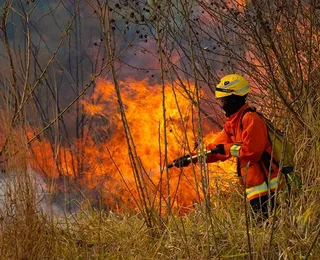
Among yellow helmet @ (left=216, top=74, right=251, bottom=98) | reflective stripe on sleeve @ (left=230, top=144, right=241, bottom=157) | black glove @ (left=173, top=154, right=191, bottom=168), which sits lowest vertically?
black glove @ (left=173, top=154, right=191, bottom=168)

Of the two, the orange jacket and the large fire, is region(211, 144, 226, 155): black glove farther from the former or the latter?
the large fire

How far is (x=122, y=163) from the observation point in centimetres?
1199

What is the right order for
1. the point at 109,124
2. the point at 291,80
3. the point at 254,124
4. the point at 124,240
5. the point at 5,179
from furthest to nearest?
the point at 109,124 → the point at 291,80 → the point at 254,124 → the point at 124,240 → the point at 5,179

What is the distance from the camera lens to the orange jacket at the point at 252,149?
4.51m

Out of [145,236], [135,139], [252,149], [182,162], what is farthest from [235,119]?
[135,139]

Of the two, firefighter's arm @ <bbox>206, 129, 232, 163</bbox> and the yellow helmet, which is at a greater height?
the yellow helmet

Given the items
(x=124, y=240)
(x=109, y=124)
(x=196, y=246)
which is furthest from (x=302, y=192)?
(x=109, y=124)

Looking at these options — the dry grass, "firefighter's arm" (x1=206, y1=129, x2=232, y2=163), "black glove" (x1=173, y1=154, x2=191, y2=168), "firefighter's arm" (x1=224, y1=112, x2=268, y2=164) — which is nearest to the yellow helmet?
"firefighter's arm" (x1=224, y1=112, x2=268, y2=164)

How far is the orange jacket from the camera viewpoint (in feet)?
14.8

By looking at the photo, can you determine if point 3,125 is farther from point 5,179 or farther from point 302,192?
point 302,192

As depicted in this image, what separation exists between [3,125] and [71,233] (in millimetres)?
1268

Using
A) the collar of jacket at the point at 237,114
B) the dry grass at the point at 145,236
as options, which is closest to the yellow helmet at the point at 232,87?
the collar of jacket at the point at 237,114

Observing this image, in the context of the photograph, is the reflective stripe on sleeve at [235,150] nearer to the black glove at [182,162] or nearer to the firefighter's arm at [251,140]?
the firefighter's arm at [251,140]

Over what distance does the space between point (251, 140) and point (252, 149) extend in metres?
0.07
